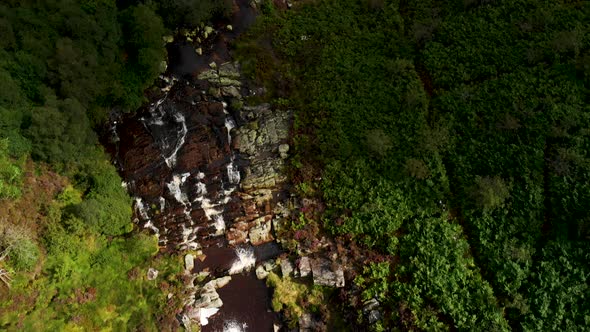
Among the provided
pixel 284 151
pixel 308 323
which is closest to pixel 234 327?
pixel 308 323

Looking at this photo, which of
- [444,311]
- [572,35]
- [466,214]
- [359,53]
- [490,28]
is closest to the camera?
[444,311]

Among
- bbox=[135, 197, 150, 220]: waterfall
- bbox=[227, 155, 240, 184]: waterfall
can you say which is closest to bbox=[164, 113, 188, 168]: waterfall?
bbox=[135, 197, 150, 220]: waterfall

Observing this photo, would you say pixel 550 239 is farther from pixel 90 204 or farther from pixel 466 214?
pixel 90 204

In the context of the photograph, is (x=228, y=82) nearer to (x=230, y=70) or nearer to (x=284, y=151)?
(x=230, y=70)

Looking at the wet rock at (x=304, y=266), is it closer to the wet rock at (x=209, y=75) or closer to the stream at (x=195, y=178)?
the stream at (x=195, y=178)

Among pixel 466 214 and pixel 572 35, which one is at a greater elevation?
pixel 572 35

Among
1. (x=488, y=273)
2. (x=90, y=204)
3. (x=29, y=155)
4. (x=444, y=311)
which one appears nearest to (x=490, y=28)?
(x=488, y=273)

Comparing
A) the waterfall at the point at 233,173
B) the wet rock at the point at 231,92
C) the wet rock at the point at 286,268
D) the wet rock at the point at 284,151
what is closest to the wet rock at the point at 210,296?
the wet rock at the point at 286,268
